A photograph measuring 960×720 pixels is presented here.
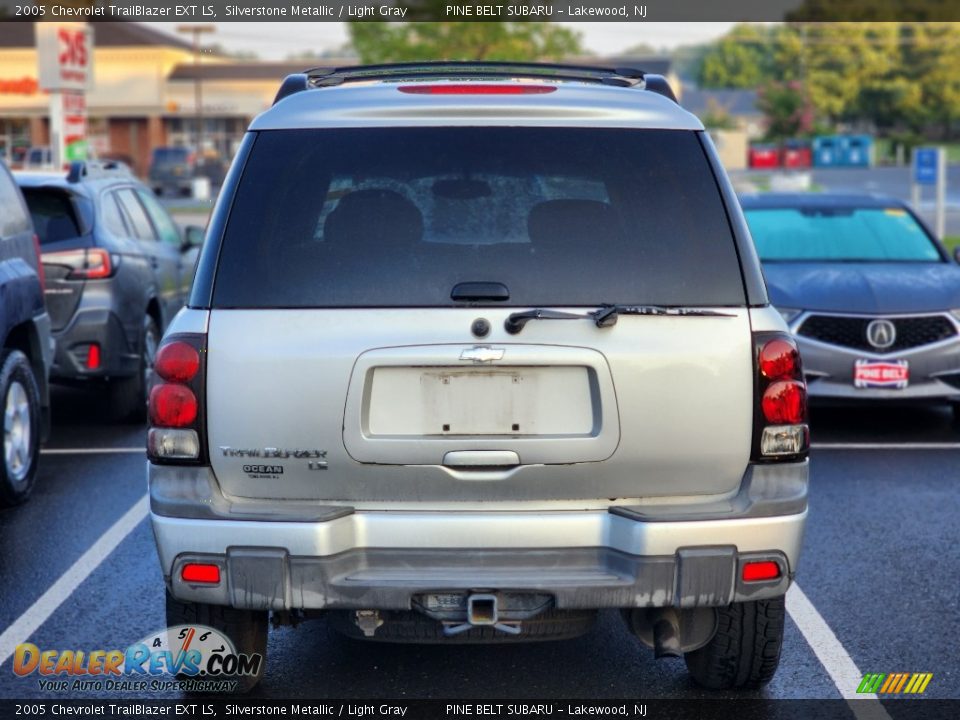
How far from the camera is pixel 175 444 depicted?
404cm

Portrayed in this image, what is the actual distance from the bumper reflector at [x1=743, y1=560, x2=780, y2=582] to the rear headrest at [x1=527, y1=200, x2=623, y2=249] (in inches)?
40.3

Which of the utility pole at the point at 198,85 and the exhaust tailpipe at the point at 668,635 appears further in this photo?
the utility pole at the point at 198,85

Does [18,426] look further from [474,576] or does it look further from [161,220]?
[474,576]

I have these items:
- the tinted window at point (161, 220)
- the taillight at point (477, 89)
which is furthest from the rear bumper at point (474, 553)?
the tinted window at point (161, 220)

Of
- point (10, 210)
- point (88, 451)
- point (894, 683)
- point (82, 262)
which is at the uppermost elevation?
point (10, 210)

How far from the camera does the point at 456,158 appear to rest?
13.6ft

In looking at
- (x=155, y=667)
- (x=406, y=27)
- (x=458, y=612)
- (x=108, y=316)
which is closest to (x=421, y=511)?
(x=458, y=612)

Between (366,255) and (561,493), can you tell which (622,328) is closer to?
(561,493)

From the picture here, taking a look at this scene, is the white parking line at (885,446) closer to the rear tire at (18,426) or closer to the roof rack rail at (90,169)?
the rear tire at (18,426)

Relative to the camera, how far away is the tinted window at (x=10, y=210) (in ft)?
25.0

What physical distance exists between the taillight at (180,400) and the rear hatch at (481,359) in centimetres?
5

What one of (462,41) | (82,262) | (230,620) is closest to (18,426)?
(82,262)

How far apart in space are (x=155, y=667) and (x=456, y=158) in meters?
2.14

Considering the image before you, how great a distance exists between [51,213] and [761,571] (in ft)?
23.0
